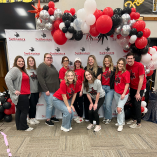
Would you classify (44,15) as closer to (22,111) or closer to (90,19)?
(90,19)

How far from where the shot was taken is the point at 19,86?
6.52ft

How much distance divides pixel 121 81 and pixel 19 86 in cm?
194

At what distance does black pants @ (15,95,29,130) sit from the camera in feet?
6.56

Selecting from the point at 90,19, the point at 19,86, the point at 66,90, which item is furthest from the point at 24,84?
the point at 90,19

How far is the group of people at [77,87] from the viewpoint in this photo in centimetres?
198

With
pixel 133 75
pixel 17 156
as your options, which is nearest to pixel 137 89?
pixel 133 75

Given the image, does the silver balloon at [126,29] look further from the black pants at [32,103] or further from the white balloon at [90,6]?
the black pants at [32,103]

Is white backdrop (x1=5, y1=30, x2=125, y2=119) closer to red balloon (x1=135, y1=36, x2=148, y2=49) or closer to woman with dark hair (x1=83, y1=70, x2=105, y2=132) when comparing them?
red balloon (x1=135, y1=36, x2=148, y2=49)

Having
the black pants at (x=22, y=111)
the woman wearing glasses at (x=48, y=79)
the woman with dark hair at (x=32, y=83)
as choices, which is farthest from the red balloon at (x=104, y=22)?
the black pants at (x=22, y=111)

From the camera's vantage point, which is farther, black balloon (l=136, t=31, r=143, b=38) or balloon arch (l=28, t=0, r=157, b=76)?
black balloon (l=136, t=31, r=143, b=38)

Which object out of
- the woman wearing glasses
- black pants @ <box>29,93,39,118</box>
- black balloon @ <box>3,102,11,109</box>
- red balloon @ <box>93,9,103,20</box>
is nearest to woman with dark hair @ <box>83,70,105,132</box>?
the woman wearing glasses

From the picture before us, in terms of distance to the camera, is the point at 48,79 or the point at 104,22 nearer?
the point at 104,22

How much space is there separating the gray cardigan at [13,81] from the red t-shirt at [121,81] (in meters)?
1.85

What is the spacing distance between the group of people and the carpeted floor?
0.47ft
